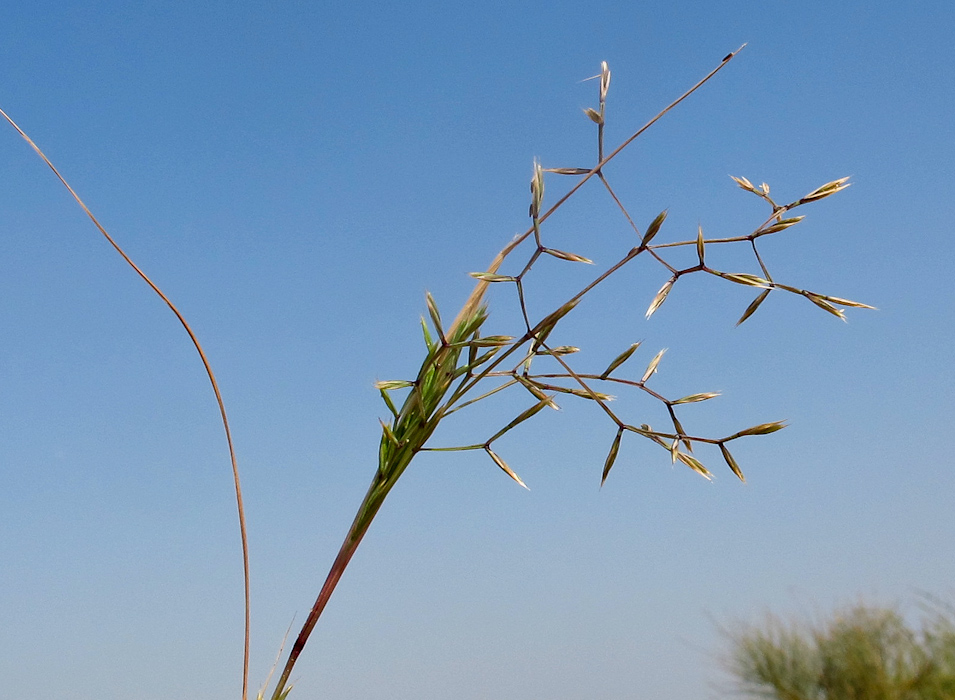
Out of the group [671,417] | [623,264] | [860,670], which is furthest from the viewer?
Result: [860,670]

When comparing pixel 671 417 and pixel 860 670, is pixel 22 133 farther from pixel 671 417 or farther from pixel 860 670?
pixel 860 670

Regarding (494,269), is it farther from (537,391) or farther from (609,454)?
(609,454)

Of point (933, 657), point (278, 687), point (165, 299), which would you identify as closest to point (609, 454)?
point (278, 687)

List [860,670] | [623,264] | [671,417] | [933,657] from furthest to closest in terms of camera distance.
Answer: [860,670] → [933,657] → [671,417] → [623,264]

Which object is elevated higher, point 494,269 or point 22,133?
point 22,133

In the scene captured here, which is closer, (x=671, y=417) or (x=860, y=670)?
(x=671, y=417)

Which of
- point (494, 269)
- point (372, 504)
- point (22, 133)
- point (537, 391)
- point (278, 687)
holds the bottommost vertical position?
point (278, 687)

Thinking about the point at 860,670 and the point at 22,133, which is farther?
the point at 860,670

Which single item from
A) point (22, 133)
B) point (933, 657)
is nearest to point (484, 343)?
point (22, 133)

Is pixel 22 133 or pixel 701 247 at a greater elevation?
pixel 22 133
